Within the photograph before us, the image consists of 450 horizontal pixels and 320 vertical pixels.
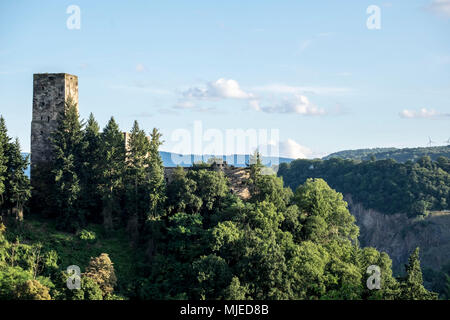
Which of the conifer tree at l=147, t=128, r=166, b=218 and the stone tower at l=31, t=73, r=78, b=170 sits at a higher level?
the stone tower at l=31, t=73, r=78, b=170

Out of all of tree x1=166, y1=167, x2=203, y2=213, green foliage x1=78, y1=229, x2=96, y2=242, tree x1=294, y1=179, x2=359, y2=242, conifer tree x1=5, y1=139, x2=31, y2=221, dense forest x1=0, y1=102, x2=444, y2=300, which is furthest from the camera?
tree x1=294, y1=179, x2=359, y2=242

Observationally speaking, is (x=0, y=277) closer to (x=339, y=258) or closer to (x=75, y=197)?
(x=75, y=197)

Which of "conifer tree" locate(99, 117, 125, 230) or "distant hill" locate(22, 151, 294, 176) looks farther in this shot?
"distant hill" locate(22, 151, 294, 176)

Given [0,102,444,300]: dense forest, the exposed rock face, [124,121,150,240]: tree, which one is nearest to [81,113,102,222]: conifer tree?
[0,102,444,300]: dense forest

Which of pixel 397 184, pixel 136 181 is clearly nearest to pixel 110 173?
pixel 136 181

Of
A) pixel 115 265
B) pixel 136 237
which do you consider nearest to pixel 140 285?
pixel 115 265

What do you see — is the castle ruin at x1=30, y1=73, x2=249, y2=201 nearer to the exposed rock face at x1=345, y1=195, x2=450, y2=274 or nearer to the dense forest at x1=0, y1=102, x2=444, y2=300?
the dense forest at x1=0, y1=102, x2=444, y2=300

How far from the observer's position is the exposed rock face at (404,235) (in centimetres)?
11094

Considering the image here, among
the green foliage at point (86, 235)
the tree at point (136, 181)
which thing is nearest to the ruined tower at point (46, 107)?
the tree at point (136, 181)

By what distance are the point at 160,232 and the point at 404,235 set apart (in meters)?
82.3

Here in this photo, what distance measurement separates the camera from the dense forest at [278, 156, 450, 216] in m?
120

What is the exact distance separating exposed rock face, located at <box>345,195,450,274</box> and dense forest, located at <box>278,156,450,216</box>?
182 centimetres

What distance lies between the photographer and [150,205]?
4828cm

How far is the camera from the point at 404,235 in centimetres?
11931
